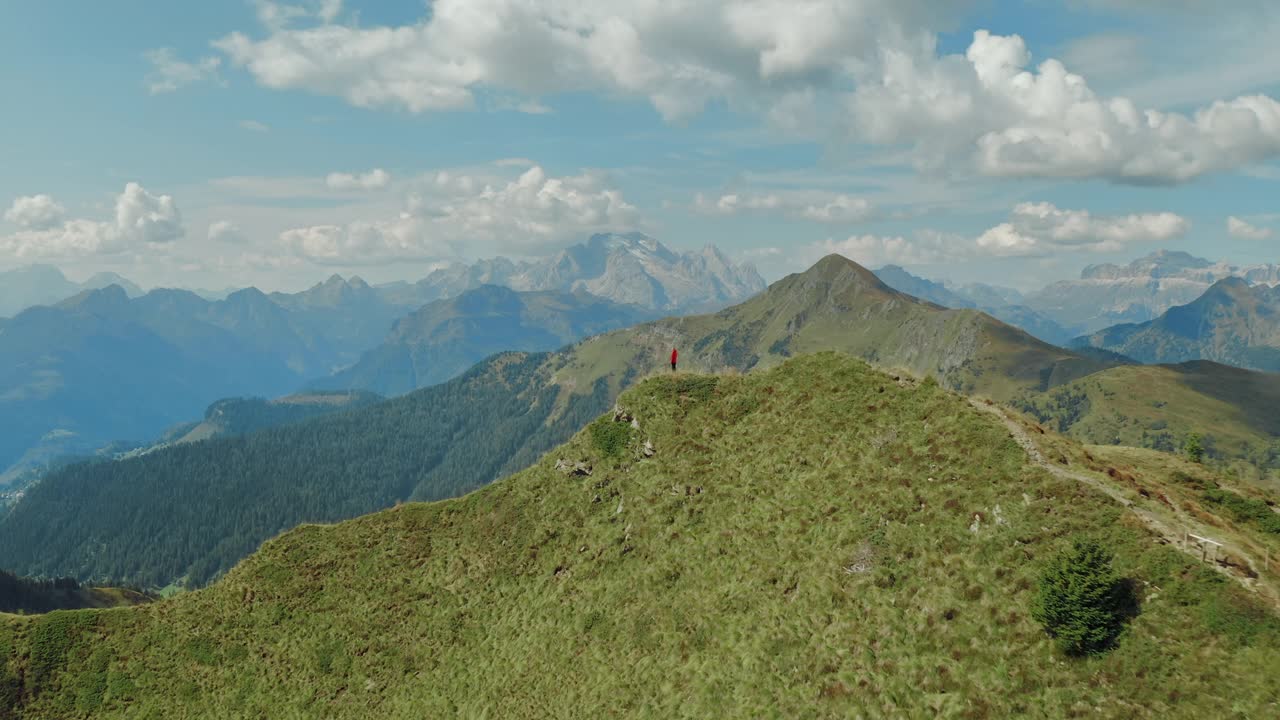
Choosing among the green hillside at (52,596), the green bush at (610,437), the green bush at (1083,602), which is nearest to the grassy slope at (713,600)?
the green bush at (610,437)

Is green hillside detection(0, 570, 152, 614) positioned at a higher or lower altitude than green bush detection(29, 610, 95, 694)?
lower

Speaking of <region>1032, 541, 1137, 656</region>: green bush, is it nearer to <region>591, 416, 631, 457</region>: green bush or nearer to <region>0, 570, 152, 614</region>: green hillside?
<region>591, 416, 631, 457</region>: green bush

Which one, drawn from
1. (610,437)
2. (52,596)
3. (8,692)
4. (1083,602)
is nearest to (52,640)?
(8,692)

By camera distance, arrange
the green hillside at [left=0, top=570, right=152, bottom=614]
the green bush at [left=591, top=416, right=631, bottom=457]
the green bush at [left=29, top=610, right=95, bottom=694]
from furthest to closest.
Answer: the green hillside at [left=0, top=570, right=152, bottom=614] → the green bush at [left=591, top=416, right=631, bottom=457] → the green bush at [left=29, top=610, right=95, bottom=694]

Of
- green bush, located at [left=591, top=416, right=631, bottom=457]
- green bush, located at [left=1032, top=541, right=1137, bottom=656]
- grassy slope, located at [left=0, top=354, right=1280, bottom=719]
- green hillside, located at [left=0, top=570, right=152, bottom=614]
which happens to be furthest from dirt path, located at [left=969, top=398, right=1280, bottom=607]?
green hillside, located at [left=0, top=570, right=152, bottom=614]

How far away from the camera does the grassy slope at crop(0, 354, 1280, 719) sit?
28.0 meters

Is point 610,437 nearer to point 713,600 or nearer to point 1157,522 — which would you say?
point 713,600

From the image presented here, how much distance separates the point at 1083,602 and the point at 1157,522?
27.0 feet

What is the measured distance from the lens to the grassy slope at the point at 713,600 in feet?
92.0

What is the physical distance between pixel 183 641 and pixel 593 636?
38630 millimetres

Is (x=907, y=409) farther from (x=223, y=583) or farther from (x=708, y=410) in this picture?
(x=223, y=583)

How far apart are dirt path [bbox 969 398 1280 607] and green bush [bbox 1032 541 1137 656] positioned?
13.1 ft

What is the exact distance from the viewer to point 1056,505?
3341 cm

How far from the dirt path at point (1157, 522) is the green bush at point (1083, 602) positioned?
4.01 metres
